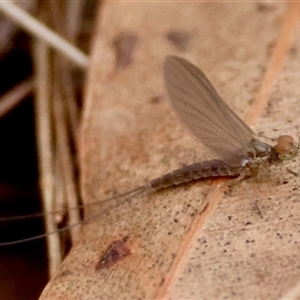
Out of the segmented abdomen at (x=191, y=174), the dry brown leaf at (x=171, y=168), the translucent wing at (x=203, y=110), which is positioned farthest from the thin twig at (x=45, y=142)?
the translucent wing at (x=203, y=110)

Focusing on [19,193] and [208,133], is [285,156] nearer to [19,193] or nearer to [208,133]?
[208,133]

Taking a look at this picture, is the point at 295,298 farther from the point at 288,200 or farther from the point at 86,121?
the point at 86,121

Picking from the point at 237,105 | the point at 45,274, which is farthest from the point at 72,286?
the point at 237,105

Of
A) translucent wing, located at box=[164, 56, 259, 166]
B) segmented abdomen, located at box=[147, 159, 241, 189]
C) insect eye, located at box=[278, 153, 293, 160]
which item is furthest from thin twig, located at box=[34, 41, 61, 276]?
insect eye, located at box=[278, 153, 293, 160]

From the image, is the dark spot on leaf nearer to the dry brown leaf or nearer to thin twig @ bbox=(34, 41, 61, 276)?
the dry brown leaf

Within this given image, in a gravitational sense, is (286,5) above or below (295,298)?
above

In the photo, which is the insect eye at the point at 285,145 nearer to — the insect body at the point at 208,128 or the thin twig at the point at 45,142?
the insect body at the point at 208,128

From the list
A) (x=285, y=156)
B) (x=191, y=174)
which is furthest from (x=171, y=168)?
(x=285, y=156)
